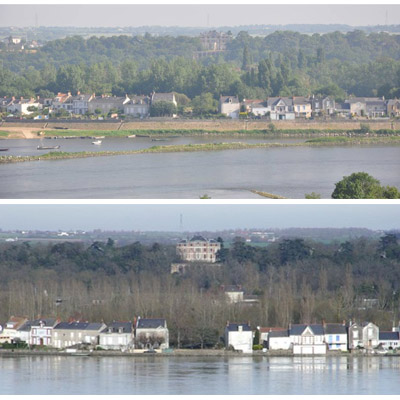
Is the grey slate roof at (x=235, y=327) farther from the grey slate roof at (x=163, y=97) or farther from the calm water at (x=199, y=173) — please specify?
the grey slate roof at (x=163, y=97)

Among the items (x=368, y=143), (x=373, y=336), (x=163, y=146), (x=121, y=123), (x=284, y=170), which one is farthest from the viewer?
(x=121, y=123)

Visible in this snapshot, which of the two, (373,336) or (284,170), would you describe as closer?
(373,336)

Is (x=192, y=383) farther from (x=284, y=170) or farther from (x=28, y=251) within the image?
(x=284, y=170)

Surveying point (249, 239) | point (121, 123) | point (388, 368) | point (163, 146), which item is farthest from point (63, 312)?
point (121, 123)

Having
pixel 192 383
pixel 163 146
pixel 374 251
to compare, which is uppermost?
pixel 163 146

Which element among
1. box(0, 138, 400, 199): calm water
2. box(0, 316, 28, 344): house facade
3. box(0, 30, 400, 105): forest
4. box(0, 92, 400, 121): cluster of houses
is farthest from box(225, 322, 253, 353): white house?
box(0, 30, 400, 105): forest

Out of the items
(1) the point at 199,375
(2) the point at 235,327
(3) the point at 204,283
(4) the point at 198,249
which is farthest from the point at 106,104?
(1) the point at 199,375
